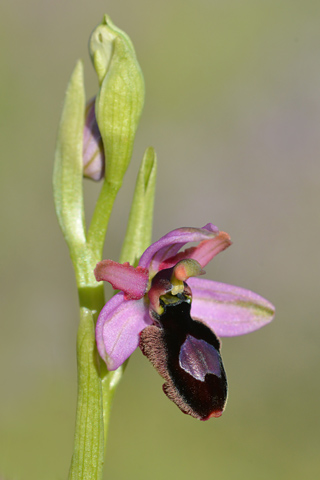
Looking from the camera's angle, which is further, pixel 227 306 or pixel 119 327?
pixel 227 306

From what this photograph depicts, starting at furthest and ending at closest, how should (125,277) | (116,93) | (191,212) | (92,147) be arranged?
(191,212) → (92,147) → (116,93) → (125,277)

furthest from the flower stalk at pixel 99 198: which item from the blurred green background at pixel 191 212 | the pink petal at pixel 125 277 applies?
the blurred green background at pixel 191 212

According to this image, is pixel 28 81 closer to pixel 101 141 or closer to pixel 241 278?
pixel 241 278

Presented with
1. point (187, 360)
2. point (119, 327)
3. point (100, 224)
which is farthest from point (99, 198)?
point (187, 360)

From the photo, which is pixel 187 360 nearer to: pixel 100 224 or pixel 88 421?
pixel 88 421

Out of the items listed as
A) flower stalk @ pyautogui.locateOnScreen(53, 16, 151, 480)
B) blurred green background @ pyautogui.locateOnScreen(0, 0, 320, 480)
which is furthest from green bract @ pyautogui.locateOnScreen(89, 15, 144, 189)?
blurred green background @ pyautogui.locateOnScreen(0, 0, 320, 480)

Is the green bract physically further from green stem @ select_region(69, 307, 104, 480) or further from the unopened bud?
green stem @ select_region(69, 307, 104, 480)

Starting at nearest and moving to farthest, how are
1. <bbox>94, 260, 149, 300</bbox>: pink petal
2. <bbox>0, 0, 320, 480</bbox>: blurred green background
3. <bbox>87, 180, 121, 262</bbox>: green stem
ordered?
<bbox>94, 260, 149, 300</bbox>: pink petal < <bbox>87, 180, 121, 262</bbox>: green stem < <bbox>0, 0, 320, 480</bbox>: blurred green background
